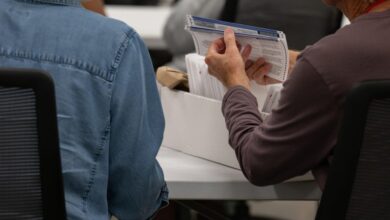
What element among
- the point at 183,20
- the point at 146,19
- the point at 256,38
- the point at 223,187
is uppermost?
the point at 256,38

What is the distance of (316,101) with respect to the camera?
4.74 ft

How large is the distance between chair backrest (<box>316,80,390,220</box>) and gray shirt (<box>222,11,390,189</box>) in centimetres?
12

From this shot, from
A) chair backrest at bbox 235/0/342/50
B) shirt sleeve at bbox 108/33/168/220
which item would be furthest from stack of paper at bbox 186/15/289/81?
chair backrest at bbox 235/0/342/50

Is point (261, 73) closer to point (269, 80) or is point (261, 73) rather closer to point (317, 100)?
point (269, 80)

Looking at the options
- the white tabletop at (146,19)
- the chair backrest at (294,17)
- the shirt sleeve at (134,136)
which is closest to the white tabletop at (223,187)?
the shirt sleeve at (134,136)

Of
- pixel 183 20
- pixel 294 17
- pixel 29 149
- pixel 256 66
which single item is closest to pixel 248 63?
pixel 256 66

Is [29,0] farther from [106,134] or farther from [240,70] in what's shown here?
[240,70]

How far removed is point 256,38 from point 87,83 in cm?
43

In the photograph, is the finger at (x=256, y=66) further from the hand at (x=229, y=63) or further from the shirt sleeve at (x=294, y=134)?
the shirt sleeve at (x=294, y=134)

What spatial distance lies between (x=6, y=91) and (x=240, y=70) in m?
0.63

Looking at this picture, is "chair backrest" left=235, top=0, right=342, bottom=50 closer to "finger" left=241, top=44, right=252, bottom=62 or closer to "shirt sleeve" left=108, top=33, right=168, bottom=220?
"finger" left=241, top=44, right=252, bottom=62

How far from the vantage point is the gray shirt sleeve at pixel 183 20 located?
11.0 ft

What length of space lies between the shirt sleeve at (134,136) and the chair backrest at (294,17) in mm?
1767

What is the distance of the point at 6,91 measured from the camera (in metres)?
1.27
